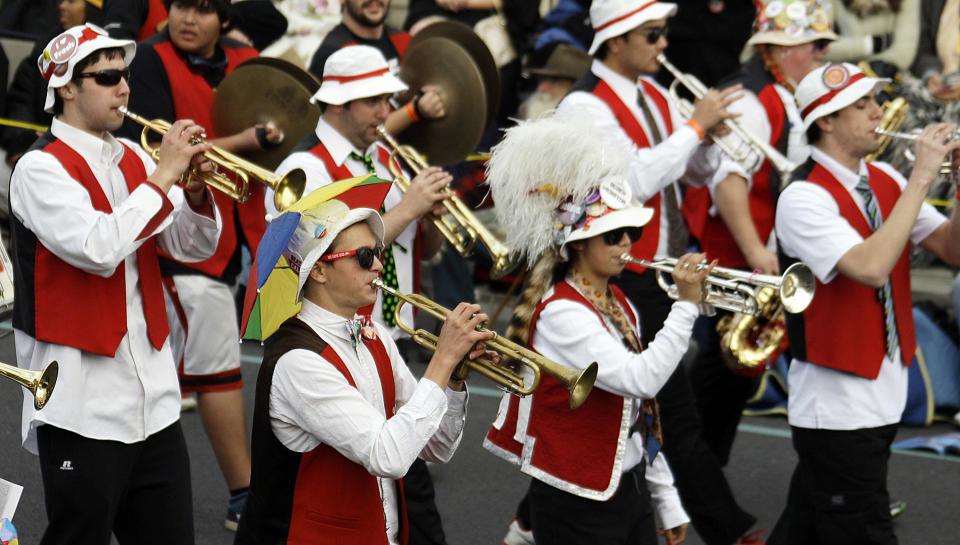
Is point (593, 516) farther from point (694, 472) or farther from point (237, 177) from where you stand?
point (237, 177)

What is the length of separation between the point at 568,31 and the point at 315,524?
246 inches

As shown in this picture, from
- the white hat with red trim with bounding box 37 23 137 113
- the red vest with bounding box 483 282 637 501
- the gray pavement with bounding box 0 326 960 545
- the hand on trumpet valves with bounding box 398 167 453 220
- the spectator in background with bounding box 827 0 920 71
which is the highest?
the white hat with red trim with bounding box 37 23 137 113

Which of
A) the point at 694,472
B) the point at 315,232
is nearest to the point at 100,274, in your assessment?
the point at 315,232

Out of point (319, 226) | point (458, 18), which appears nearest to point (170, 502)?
point (319, 226)

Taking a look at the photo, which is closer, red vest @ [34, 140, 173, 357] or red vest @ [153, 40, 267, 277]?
red vest @ [34, 140, 173, 357]

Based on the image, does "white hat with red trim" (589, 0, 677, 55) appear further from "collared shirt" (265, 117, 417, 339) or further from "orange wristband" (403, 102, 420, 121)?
"collared shirt" (265, 117, 417, 339)

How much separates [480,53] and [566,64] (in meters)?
2.82

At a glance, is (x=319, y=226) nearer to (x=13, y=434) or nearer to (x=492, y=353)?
(x=492, y=353)

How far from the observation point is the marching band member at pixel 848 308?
466 cm

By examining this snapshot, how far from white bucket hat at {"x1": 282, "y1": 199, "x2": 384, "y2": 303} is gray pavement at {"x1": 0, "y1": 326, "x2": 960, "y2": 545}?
2358 millimetres

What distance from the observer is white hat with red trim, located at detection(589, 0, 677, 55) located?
5746 mm

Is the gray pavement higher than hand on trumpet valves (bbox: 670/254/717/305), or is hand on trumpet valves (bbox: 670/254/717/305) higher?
hand on trumpet valves (bbox: 670/254/717/305)

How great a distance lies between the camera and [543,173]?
4457mm

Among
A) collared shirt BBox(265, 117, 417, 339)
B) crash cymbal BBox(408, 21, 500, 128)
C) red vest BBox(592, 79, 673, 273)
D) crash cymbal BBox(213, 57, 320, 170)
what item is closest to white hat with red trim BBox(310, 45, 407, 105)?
collared shirt BBox(265, 117, 417, 339)
